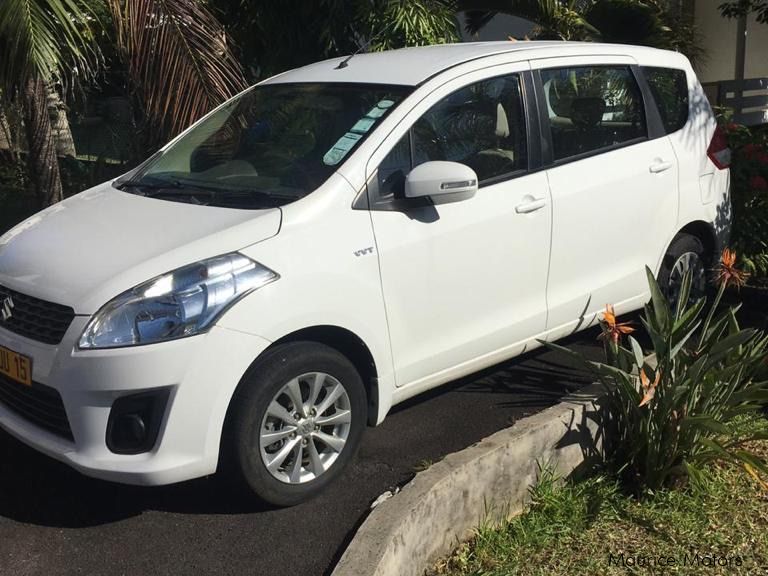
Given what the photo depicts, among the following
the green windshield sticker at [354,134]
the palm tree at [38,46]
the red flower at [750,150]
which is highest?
the palm tree at [38,46]

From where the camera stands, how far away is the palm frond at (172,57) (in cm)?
622

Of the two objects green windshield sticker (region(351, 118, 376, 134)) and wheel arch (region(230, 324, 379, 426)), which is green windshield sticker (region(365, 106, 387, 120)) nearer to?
green windshield sticker (region(351, 118, 376, 134))

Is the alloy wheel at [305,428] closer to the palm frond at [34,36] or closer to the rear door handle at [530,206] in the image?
the rear door handle at [530,206]

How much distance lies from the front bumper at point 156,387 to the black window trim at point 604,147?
1.93 metres

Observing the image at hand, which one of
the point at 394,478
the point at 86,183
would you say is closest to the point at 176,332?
the point at 394,478

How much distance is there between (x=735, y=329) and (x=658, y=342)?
0.48 meters

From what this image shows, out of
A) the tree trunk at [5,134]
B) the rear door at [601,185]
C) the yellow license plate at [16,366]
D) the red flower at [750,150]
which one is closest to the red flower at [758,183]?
the red flower at [750,150]

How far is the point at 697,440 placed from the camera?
12.9 ft

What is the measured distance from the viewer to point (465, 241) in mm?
4137

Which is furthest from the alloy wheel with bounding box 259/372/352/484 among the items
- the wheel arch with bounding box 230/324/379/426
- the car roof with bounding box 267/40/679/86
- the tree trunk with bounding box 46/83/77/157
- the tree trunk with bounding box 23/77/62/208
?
the tree trunk with bounding box 46/83/77/157

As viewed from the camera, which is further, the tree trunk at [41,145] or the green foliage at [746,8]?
the green foliage at [746,8]

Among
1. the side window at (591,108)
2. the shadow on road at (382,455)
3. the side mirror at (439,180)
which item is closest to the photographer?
the shadow on road at (382,455)

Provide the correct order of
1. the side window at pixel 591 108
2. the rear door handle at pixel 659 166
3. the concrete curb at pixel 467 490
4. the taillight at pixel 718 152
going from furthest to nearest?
the taillight at pixel 718 152, the rear door handle at pixel 659 166, the side window at pixel 591 108, the concrete curb at pixel 467 490

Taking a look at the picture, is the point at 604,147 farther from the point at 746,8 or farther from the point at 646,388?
the point at 746,8
